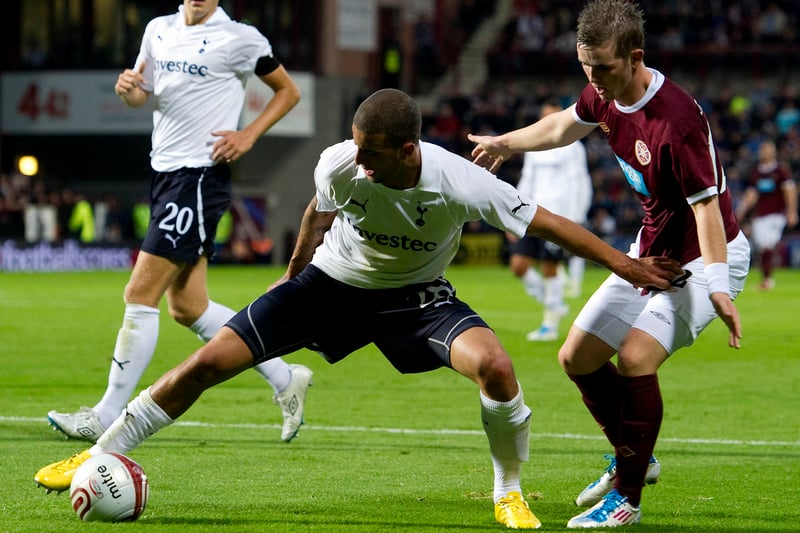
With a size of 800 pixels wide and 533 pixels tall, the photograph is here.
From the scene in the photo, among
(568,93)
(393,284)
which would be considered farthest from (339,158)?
(568,93)

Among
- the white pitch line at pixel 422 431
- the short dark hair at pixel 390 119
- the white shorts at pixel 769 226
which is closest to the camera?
the short dark hair at pixel 390 119

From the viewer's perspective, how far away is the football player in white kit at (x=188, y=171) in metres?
7.69

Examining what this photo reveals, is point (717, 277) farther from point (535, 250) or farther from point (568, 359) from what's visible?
point (535, 250)

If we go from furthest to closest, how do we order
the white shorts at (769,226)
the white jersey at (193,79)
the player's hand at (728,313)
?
the white shorts at (769,226)
the white jersey at (193,79)
the player's hand at (728,313)

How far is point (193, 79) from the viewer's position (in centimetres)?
805

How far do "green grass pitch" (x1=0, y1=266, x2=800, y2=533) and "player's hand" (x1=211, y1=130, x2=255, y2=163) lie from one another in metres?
1.61

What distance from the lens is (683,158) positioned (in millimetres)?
5602

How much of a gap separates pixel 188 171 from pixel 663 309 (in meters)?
3.15

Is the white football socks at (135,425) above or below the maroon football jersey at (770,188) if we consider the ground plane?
above

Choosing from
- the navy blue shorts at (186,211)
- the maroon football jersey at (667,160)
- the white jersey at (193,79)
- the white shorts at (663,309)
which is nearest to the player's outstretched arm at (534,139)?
the maroon football jersey at (667,160)

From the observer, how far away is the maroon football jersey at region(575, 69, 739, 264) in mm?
5613

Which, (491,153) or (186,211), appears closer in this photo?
(491,153)

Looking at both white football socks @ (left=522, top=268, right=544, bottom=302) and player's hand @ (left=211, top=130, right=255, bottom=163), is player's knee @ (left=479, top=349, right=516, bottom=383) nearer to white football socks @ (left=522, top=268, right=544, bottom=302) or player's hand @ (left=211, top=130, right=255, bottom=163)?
player's hand @ (left=211, top=130, right=255, bottom=163)

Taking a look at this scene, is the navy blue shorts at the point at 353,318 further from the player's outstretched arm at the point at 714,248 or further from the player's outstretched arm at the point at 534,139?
the player's outstretched arm at the point at 714,248
